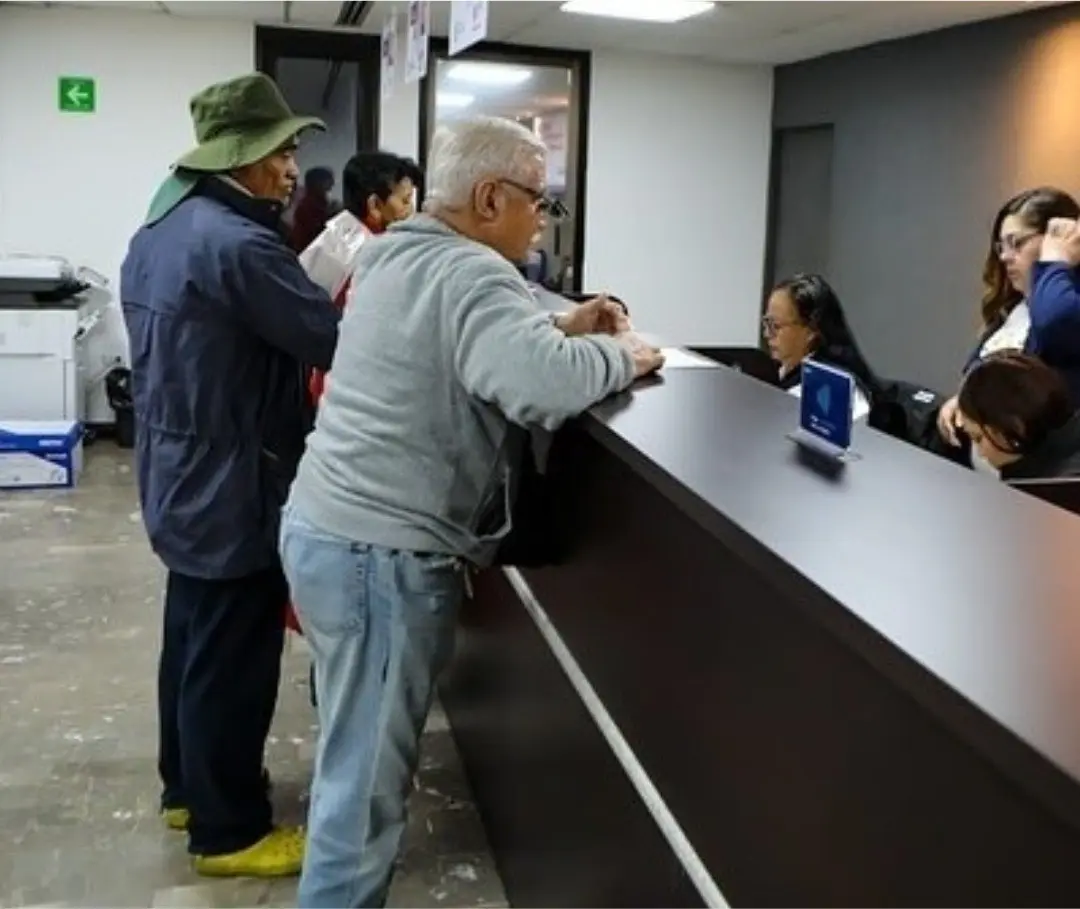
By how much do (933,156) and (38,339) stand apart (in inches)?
183

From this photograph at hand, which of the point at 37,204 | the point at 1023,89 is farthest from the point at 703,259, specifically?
the point at 37,204

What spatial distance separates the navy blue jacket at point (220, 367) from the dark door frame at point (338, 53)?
5.03 meters

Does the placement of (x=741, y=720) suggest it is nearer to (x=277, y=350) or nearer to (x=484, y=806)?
(x=277, y=350)

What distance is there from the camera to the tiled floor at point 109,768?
8.09 feet

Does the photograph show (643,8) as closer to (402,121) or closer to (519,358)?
(402,121)

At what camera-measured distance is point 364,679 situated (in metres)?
1.86

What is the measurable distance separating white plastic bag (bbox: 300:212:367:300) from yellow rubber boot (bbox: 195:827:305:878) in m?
1.25

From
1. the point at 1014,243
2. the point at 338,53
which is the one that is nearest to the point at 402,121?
the point at 338,53

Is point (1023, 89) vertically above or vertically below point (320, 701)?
above

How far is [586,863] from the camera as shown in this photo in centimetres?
187

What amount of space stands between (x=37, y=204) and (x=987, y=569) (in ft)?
22.2

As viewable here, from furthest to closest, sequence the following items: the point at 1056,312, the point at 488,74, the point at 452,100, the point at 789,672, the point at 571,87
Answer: the point at 488,74 < the point at 452,100 < the point at 571,87 < the point at 1056,312 < the point at 789,672

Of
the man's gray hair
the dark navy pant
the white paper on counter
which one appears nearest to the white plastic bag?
the dark navy pant

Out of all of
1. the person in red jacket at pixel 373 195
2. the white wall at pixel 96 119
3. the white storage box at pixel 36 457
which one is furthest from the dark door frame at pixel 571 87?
the person in red jacket at pixel 373 195
